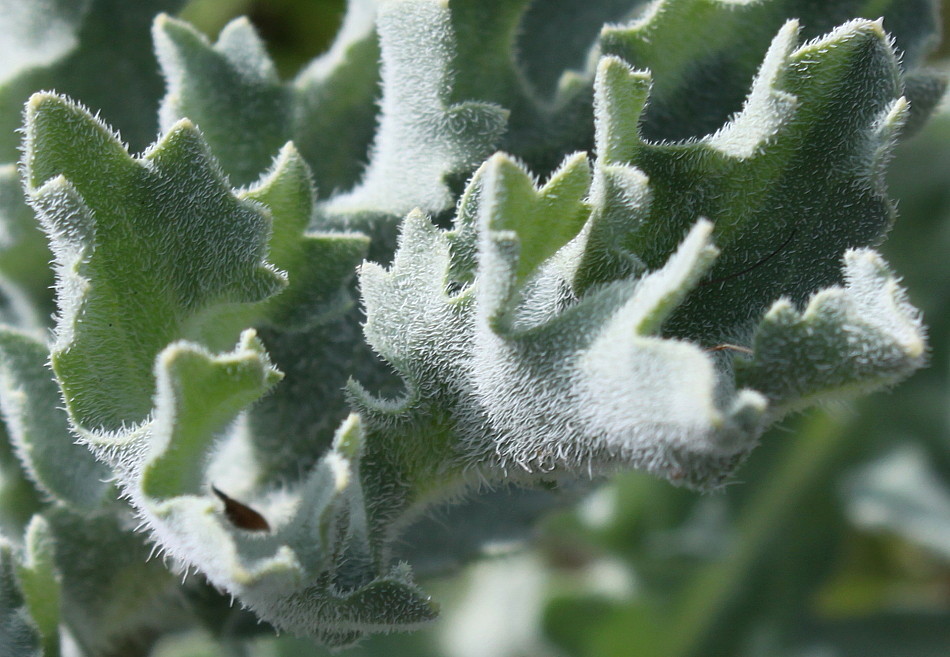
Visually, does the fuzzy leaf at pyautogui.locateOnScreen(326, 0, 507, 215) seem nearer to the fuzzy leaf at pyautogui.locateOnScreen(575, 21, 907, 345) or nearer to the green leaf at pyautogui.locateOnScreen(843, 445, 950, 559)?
the fuzzy leaf at pyautogui.locateOnScreen(575, 21, 907, 345)

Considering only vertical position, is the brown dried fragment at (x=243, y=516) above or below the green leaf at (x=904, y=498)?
below

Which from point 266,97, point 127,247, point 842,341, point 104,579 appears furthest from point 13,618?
point 842,341

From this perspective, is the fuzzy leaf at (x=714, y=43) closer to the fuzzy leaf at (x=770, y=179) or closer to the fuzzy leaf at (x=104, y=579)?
the fuzzy leaf at (x=770, y=179)

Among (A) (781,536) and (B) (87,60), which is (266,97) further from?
(A) (781,536)

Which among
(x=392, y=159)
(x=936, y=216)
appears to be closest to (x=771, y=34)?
(x=392, y=159)

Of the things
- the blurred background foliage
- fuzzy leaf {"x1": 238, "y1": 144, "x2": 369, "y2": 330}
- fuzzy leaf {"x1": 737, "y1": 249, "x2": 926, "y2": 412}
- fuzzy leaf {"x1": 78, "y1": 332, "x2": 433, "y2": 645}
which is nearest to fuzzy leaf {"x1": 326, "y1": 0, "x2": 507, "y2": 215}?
fuzzy leaf {"x1": 238, "y1": 144, "x2": 369, "y2": 330}

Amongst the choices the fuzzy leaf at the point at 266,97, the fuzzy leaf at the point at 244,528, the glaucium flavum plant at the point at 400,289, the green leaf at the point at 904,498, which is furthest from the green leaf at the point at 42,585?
the green leaf at the point at 904,498
